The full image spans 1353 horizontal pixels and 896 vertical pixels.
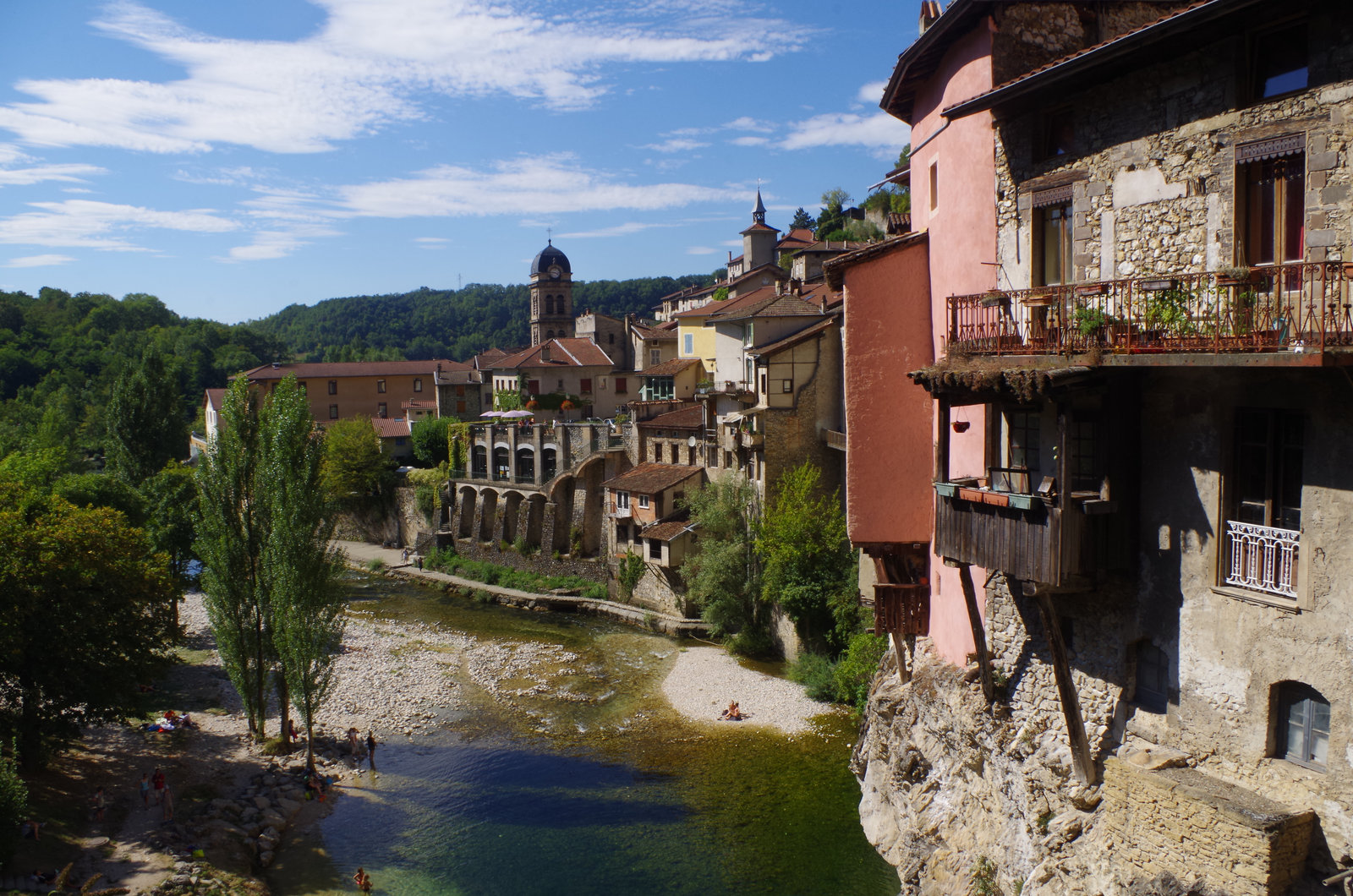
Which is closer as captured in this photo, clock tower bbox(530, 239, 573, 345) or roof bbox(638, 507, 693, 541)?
roof bbox(638, 507, 693, 541)

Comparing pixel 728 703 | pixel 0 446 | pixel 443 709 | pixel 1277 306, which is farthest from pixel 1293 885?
pixel 0 446

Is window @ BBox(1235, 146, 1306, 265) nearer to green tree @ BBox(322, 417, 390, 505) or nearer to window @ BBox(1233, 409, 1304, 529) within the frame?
window @ BBox(1233, 409, 1304, 529)

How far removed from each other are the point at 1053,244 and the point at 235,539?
2103cm

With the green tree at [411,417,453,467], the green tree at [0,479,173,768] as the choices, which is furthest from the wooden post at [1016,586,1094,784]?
the green tree at [411,417,453,467]

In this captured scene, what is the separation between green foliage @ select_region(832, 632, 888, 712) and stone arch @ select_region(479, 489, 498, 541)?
26.8 meters

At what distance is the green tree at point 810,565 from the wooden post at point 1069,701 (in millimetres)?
16349

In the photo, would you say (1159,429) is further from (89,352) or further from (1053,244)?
(89,352)

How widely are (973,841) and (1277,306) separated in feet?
28.7

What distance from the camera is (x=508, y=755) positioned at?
2438 cm

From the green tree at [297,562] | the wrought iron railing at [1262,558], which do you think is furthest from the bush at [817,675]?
the wrought iron railing at [1262,558]

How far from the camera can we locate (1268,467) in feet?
28.7

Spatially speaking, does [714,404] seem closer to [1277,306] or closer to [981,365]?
[981,365]

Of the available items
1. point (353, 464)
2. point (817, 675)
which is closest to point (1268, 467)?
point (817, 675)

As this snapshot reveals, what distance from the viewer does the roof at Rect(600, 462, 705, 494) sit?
1478 inches
